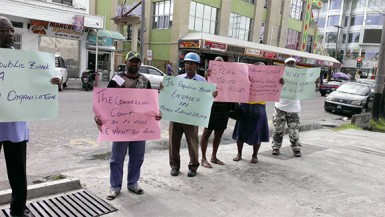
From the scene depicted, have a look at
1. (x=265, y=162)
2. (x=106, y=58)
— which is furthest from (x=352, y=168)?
(x=106, y=58)

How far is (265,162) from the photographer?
612cm

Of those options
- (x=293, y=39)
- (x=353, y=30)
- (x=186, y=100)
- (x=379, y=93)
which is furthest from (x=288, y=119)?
(x=353, y=30)

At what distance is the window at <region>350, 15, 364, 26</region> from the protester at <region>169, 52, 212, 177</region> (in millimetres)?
69085

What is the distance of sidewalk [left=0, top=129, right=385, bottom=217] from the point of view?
13.2 ft

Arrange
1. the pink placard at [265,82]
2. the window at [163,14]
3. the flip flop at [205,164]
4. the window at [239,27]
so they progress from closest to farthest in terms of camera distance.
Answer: the flip flop at [205,164] < the pink placard at [265,82] < the window at [163,14] < the window at [239,27]

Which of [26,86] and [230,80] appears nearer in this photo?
[26,86]

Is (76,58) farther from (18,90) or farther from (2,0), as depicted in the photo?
(18,90)

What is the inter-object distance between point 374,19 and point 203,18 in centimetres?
4746

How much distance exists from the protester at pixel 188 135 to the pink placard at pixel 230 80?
1.56 ft

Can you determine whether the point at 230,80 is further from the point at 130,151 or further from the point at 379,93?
the point at 379,93

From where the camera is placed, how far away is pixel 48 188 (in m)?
4.09

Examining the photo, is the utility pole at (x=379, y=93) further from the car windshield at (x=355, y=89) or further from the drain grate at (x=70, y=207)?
the drain grate at (x=70, y=207)

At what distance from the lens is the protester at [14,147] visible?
9.94 feet

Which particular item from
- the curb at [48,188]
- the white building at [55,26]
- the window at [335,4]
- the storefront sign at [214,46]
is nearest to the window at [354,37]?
the window at [335,4]
